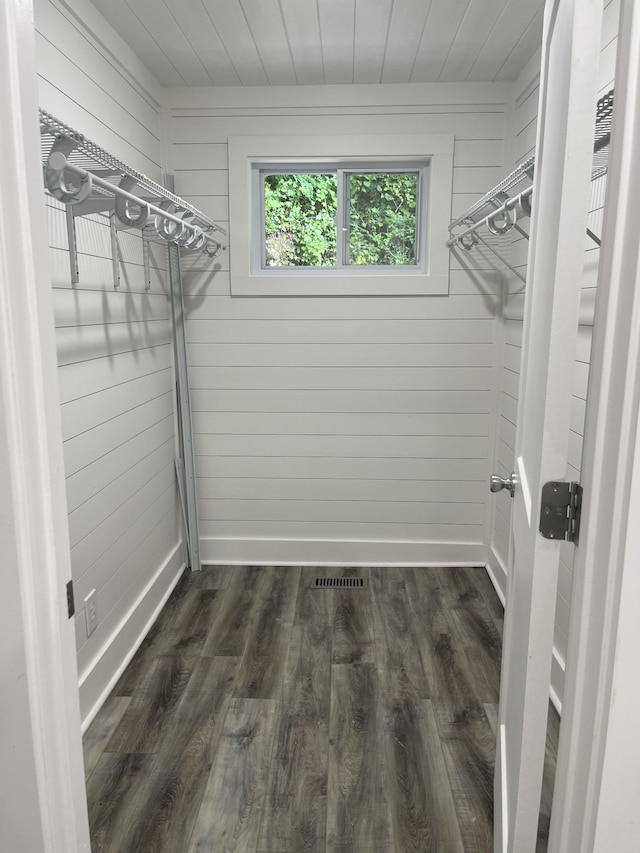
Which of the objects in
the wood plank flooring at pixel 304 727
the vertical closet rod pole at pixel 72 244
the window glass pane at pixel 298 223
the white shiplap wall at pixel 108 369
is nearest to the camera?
the wood plank flooring at pixel 304 727

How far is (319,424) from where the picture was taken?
3328 mm

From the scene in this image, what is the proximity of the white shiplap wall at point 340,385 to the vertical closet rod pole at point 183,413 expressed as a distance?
9 centimetres

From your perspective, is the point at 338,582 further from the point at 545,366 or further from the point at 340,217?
the point at 545,366

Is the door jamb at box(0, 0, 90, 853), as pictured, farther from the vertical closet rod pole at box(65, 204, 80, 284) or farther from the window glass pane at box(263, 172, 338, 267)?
the window glass pane at box(263, 172, 338, 267)

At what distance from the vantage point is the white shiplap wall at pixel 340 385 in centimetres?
304

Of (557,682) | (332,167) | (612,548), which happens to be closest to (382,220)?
(332,167)

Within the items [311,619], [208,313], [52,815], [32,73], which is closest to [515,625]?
[52,815]

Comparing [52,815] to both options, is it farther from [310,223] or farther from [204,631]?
[310,223]

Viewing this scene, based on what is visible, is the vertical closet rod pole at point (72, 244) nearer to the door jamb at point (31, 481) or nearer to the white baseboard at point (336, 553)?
the door jamb at point (31, 481)

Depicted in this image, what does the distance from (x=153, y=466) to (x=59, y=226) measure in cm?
126

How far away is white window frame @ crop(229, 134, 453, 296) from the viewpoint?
3.06m

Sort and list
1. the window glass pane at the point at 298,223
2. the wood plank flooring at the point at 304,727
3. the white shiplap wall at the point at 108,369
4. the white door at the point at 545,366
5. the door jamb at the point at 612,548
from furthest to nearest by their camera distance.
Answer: the window glass pane at the point at 298,223, the white shiplap wall at the point at 108,369, the wood plank flooring at the point at 304,727, the white door at the point at 545,366, the door jamb at the point at 612,548

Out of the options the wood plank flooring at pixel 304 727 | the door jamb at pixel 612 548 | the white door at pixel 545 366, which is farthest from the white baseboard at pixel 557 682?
the door jamb at pixel 612 548

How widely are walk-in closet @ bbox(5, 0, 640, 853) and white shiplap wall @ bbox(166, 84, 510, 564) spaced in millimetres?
16
